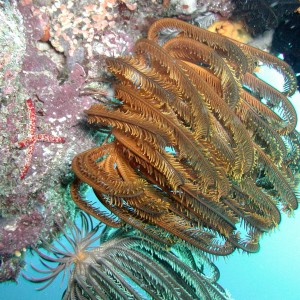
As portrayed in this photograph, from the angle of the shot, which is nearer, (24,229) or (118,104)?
(118,104)

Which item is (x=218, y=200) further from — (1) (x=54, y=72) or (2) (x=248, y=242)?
(1) (x=54, y=72)

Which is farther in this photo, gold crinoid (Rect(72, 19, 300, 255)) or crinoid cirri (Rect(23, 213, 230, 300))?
crinoid cirri (Rect(23, 213, 230, 300))

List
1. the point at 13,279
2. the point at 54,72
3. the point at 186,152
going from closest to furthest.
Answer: the point at 186,152 < the point at 54,72 < the point at 13,279

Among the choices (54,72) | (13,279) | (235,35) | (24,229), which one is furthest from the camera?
(235,35)

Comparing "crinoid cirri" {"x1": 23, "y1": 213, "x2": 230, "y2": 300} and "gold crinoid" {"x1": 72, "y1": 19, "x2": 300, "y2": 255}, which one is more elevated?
"gold crinoid" {"x1": 72, "y1": 19, "x2": 300, "y2": 255}

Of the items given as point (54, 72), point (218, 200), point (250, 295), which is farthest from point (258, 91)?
point (250, 295)
